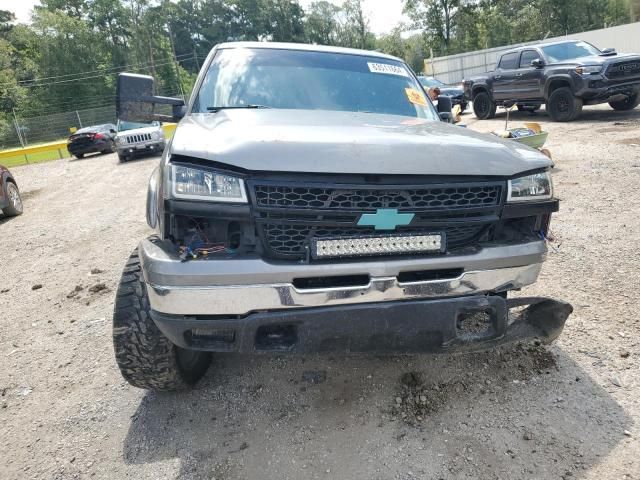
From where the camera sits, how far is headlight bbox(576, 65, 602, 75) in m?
9.47

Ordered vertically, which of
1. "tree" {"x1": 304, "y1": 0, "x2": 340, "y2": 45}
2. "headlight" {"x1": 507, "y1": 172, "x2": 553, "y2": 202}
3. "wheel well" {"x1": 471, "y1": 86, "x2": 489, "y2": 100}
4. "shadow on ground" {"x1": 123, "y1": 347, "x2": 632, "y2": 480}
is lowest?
"shadow on ground" {"x1": 123, "y1": 347, "x2": 632, "y2": 480}

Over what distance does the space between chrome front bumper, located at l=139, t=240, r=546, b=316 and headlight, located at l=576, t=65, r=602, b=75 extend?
983 cm

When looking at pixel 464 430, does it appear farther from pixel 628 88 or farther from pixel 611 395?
pixel 628 88

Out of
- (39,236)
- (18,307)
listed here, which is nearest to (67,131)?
(39,236)

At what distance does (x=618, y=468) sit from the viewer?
180cm

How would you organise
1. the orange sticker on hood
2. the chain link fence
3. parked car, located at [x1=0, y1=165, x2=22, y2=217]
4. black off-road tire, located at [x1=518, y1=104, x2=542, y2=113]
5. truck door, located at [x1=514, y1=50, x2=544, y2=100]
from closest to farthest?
the orange sticker on hood → parked car, located at [x1=0, y1=165, x2=22, y2=217] → truck door, located at [x1=514, y1=50, x2=544, y2=100] → black off-road tire, located at [x1=518, y1=104, x2=542, y2=113] → the chain link fence

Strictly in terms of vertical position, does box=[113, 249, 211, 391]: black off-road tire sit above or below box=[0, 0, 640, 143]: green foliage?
below

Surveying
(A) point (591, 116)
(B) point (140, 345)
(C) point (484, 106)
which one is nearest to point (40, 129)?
(C) point (484, 106)

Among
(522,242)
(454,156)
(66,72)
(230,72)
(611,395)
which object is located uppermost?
(66,72)

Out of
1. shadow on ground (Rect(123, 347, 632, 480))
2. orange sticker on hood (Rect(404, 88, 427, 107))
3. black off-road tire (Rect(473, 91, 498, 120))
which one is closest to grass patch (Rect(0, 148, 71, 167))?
black off-road tire (Rect(473, 91, 498, 120))

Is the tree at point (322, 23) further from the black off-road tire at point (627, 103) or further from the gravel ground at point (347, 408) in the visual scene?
the gravel ground at point (347, 408)

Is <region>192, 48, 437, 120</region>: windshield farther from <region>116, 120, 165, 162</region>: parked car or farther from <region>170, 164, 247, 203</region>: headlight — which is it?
<region>116, 120, 165, 162</region>: parked car

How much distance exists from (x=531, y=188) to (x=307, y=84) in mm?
1654

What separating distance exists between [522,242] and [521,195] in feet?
0.72
